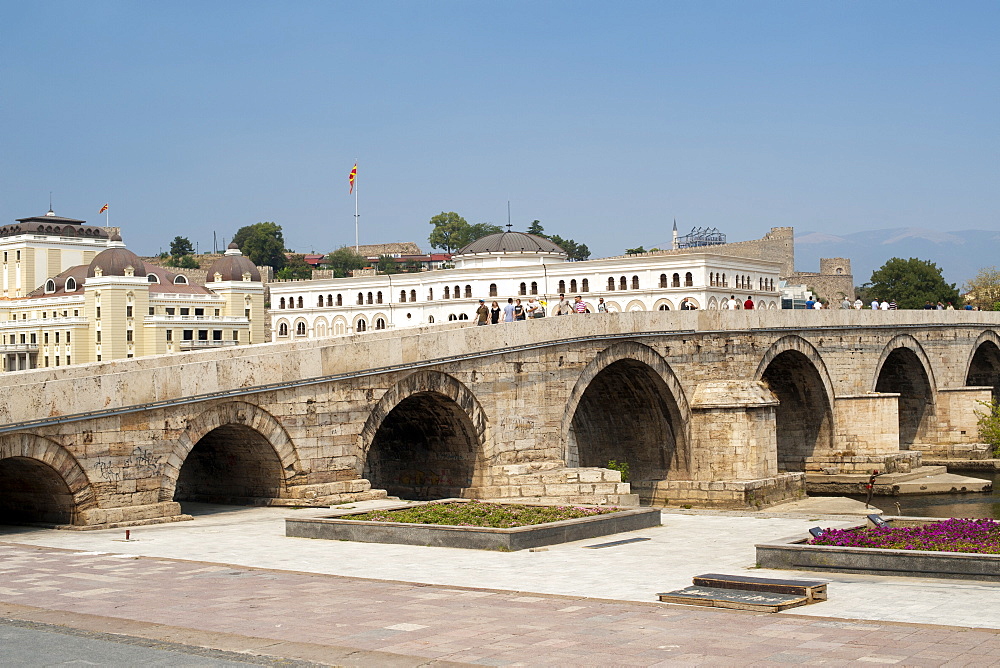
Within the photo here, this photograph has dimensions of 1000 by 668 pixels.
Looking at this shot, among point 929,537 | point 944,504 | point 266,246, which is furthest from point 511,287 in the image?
point 266,246

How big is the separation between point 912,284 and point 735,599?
83.7 metres

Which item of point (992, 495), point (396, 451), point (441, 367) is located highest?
point (441, 367)

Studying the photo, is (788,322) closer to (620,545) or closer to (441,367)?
(441,367)

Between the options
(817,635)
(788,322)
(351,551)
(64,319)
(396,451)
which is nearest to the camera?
(817,635)

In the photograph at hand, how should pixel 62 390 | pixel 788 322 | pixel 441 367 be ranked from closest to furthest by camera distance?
pixel 62 390 → pixel 441 367 → pixel 788 322

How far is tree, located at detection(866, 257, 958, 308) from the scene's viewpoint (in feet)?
280

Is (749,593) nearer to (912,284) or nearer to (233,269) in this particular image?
(233,269)

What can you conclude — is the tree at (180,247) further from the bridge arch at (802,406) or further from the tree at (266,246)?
the bridge arch at (802,406)

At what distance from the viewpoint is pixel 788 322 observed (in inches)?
1200

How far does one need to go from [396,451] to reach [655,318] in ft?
24.5

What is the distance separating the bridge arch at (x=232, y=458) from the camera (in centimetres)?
1609

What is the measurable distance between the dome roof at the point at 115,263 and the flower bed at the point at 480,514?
6392 cm

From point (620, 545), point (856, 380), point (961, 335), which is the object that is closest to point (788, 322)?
point (856, 380)

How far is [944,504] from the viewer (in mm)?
29469
